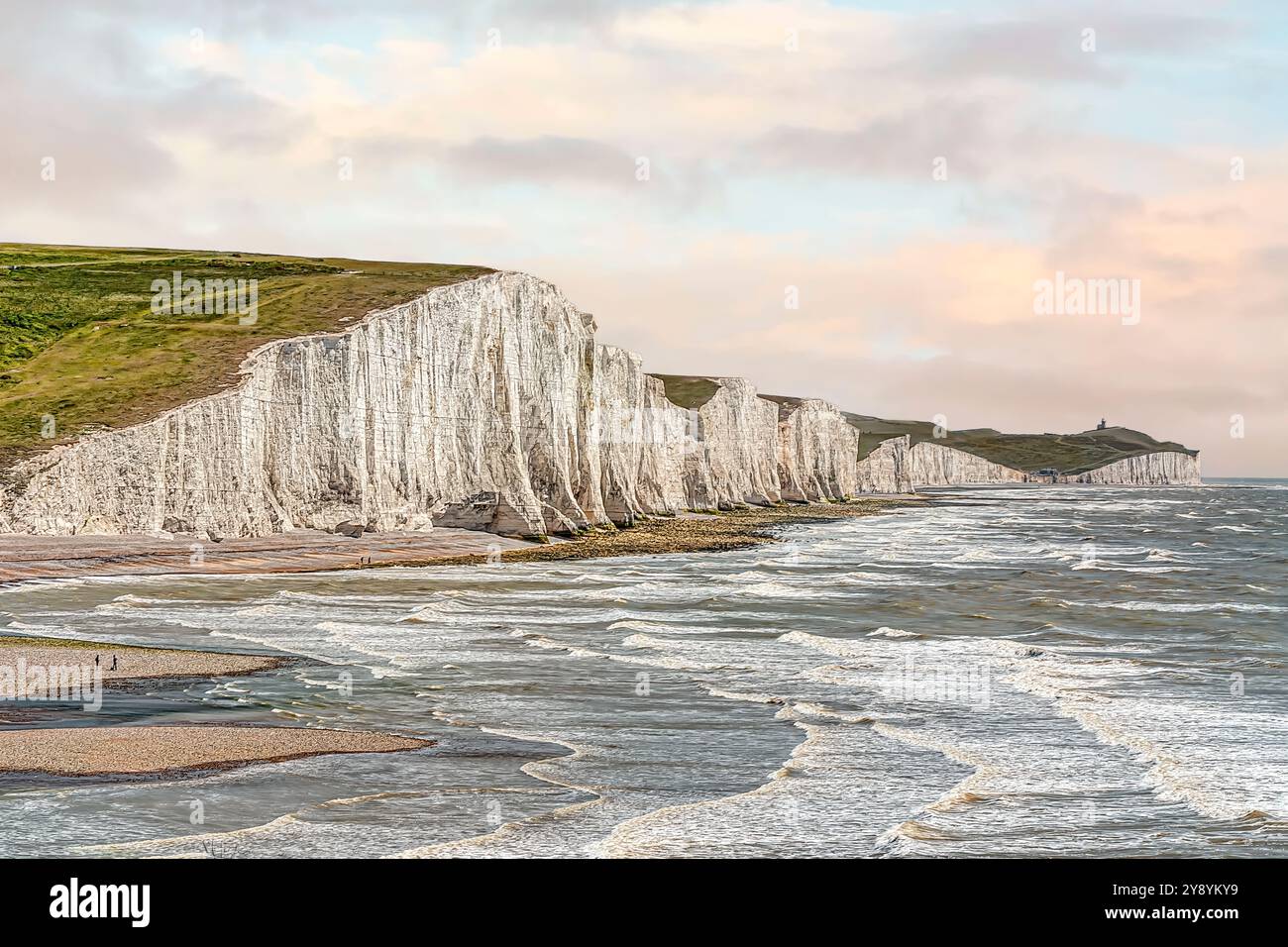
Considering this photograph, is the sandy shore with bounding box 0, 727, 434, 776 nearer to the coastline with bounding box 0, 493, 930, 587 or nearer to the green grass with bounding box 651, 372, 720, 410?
the coastline with bounding box 0, 493, 930, 587

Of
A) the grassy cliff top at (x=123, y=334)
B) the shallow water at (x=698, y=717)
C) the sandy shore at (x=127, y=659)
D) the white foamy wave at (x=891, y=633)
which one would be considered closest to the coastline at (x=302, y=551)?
the shallow water at (x=698, y=717)

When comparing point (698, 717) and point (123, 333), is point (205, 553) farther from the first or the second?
point (698, 717)

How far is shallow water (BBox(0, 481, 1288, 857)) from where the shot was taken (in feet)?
42.5

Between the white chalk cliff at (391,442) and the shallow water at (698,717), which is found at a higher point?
the white chalk cliff at (391,442)

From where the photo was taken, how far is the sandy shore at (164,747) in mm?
15086

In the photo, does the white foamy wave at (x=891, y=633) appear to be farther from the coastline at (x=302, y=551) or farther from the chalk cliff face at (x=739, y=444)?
the chalk cliff face at (x=739, y=444)

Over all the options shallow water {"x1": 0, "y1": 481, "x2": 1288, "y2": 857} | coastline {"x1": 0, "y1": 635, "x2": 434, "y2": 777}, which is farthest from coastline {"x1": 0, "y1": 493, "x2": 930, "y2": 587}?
coastline {"x1": 0, "y1": 635, "x2": 434, "y2": 777}

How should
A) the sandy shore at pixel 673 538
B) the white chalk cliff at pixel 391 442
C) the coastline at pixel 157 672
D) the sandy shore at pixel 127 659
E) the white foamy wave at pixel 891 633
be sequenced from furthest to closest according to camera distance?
the sandy shore at pixel 673 538
the white chalk cliff at pixel 391 442
the white foamy wave at pixel 891 633
the sandy shore at pixel 127 659
the coastline at pixel 157 672

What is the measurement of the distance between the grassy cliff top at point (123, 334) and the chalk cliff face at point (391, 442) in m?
2.08

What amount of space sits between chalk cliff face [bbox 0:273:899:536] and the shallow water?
31.0ft

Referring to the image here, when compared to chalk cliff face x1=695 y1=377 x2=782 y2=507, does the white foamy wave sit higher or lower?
lower

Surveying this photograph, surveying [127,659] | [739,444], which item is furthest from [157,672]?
[739,444]

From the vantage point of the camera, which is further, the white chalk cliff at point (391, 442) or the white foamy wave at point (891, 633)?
the white chalk cliff at point (391, 442)

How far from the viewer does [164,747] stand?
53.6 ft
